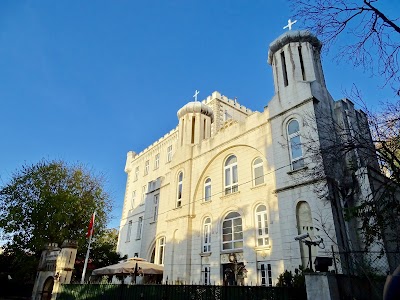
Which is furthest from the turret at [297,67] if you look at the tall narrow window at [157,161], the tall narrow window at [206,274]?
the tall narrow window at [157,161]

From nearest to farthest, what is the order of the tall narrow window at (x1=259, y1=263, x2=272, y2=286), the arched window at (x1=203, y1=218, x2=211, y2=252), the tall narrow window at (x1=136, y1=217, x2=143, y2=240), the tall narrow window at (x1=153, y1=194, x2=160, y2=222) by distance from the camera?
the tall narrow window at (x1=259, y1=263, x2=272, y2=286) → the arched window at (x1=203, y1=218, x2=211, y2=252) → the tall narrow window at (x1=153, y1=194, x2=160, y2=222) → the tall narrow window at (x1=136, y1=217, x2=143, y2=240)

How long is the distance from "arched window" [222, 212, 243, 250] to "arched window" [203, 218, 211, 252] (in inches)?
47.2

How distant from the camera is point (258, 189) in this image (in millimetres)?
16234

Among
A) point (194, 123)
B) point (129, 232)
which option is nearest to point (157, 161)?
point (129, 232)

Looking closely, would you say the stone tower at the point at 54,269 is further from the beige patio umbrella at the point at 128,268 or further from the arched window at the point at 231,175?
the arched window at the point at 231,175

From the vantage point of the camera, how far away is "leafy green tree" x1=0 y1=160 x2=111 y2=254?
66.0ft

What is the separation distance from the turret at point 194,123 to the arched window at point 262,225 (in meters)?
8.69

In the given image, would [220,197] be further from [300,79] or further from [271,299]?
[271,299]

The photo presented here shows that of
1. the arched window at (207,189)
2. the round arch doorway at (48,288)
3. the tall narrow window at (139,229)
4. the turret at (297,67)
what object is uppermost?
the turret at (297,67)

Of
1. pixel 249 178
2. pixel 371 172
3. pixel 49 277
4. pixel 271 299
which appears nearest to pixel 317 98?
pixel 371 172

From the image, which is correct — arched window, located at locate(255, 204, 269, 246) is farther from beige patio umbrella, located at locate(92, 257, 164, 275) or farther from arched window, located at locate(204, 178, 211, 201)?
beige patio umbrella, located at locate(92, 257, 164, 275)

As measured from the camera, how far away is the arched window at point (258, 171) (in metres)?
16.6

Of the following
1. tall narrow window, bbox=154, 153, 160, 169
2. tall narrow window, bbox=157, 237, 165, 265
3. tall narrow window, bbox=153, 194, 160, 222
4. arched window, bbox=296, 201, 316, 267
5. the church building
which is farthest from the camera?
tall narrow window, bbox=154, 153, 160, 169

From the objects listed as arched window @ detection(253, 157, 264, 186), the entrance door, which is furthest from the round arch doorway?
arched window @ detection(253, 157, 264, 186)
